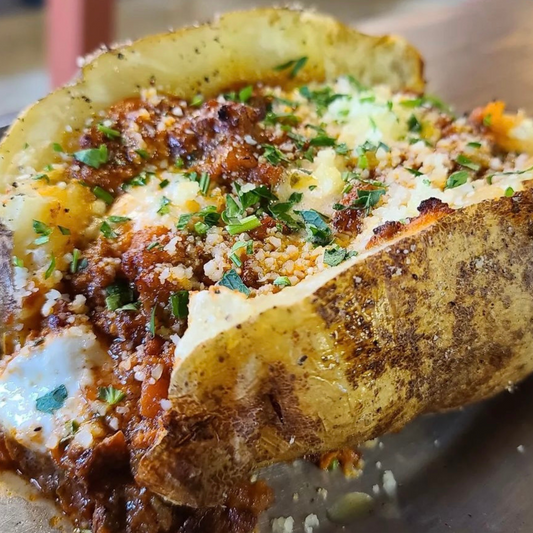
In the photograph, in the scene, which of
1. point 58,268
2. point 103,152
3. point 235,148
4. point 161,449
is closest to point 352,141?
point 235,148

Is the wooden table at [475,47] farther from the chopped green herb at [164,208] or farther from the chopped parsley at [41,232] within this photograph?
the chopped parsley at [41,232]

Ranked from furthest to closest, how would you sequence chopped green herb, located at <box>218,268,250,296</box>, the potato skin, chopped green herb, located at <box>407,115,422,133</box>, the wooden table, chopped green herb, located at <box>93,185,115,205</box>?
the wooden table < chopped green herb, located at <box>407,115,422,133</box> < chopped green herb, located at <box>93,185,115,205</box> < chopped green herb, located at <box>218,268,250,296</box> < the potato skin

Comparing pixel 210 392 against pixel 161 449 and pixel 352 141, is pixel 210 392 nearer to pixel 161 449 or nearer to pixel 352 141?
pixel 161 449

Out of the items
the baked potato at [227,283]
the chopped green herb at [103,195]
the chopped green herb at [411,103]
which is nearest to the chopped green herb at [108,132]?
the baked potato at [227,283]

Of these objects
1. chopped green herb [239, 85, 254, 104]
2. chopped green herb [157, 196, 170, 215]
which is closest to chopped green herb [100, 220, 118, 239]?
chopped green herb [157, 196, 170, 215]

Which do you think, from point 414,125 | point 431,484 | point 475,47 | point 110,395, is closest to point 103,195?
point 110,395

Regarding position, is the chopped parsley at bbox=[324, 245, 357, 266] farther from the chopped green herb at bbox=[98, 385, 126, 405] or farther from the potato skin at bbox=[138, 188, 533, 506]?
the chopped green herb at bbox=[98, 385, 126, 405]

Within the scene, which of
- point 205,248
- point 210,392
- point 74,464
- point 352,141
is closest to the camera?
point 210,392
